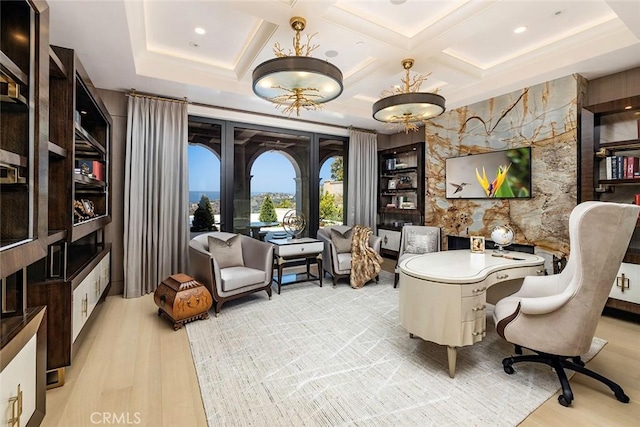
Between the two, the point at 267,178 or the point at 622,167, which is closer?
the point at 622,167

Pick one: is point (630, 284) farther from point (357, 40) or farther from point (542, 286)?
point (357, 40)

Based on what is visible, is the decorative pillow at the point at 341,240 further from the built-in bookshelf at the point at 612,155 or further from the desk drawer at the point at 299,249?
the built-in bookshelf at the point at 612,155

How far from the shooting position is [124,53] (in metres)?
2.98

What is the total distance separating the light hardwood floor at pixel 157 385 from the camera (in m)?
1.75

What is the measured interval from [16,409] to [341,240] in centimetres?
384

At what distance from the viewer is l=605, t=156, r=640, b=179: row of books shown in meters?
3.15

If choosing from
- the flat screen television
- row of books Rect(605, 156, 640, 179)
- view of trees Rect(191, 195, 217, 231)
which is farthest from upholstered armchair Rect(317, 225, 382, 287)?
row of books Rect(605, 156, 640, 179)

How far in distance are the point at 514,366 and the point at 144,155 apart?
185 inches

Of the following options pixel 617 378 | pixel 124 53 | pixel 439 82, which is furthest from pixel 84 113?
pixel 617 378

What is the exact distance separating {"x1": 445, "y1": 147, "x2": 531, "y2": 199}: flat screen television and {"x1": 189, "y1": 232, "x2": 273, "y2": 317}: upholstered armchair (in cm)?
319

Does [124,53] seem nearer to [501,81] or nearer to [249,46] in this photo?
[249,46]

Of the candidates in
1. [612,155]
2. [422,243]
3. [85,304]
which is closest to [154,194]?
[85,304]

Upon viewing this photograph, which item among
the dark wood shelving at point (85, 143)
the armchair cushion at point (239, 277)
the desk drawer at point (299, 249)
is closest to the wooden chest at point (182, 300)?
the armchair cushion at point (239, 277)

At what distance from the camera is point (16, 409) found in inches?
49.6
